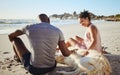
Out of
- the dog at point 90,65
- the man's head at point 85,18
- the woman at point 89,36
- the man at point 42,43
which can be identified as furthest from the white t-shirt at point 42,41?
the man's head at point 85,18

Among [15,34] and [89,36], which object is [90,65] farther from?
[15,34]

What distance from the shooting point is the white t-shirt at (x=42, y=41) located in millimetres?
4180

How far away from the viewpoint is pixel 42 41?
4207 mm

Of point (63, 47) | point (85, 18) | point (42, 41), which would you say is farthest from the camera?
point (85, 18)

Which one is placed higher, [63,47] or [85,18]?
[85,18]

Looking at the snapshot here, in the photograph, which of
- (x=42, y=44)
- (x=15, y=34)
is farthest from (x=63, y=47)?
(x=15, y=34)

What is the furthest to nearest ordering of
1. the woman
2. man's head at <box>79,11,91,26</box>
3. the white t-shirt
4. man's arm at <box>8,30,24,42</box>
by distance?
man's head at <box>79,11,91,26</box> < the woman < man's arm at <box>8,30,24,42</box> < the white t-shirt

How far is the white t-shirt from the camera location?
165 inches

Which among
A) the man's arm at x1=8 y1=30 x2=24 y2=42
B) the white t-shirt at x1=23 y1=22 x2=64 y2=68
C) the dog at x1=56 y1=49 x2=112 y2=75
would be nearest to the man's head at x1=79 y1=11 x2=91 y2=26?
the dog at x1=56 y1=49 x2=112 y2=75

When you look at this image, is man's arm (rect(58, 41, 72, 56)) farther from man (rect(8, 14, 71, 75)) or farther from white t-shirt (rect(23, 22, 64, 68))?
white t-shirt (rect(23, 22, 64, 68))

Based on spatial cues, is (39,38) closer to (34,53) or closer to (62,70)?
(34,53)

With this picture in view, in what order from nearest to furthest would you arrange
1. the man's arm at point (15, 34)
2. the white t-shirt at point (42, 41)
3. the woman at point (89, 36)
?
the white t-shirt at point (42, 41) < the man's arm at point (15, 34) < the woman at point (89, 36)

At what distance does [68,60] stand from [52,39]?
1.17 meters

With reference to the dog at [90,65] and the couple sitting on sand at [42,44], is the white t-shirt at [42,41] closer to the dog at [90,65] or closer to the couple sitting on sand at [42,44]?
the couple sitting on sand at [42,44]
